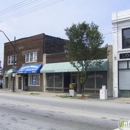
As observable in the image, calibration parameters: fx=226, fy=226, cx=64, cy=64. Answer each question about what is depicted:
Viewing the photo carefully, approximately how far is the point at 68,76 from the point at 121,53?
8.44 meters

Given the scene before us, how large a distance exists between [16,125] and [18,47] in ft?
90.5

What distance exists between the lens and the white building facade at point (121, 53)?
20.7 m

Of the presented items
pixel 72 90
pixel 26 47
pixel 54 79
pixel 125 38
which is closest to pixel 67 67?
pixel 54 79

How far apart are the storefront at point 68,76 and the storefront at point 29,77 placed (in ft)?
4.17

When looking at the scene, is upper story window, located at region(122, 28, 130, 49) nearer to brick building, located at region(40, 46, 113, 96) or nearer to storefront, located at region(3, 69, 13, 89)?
brick building, located at region(40, 46, 113, 96)

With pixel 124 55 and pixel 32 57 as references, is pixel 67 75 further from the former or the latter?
pixel 124 55

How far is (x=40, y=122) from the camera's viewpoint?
8.49 m

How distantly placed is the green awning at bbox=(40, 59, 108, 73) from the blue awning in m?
0.88

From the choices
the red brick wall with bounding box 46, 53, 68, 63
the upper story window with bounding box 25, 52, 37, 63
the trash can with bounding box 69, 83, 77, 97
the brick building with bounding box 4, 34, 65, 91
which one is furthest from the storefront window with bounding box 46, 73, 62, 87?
the trash can with bounding box 69, 83, 77, 97

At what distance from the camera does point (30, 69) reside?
30516mm

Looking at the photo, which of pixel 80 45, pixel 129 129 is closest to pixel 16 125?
pixel 129 129

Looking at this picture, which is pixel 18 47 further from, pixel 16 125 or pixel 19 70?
pixel 16 125

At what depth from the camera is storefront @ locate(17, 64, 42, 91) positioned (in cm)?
3012

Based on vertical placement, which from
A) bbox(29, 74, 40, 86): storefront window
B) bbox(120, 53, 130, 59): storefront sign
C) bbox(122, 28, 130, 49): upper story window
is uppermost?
bbox(122, 28, 130, 49): upper story window
